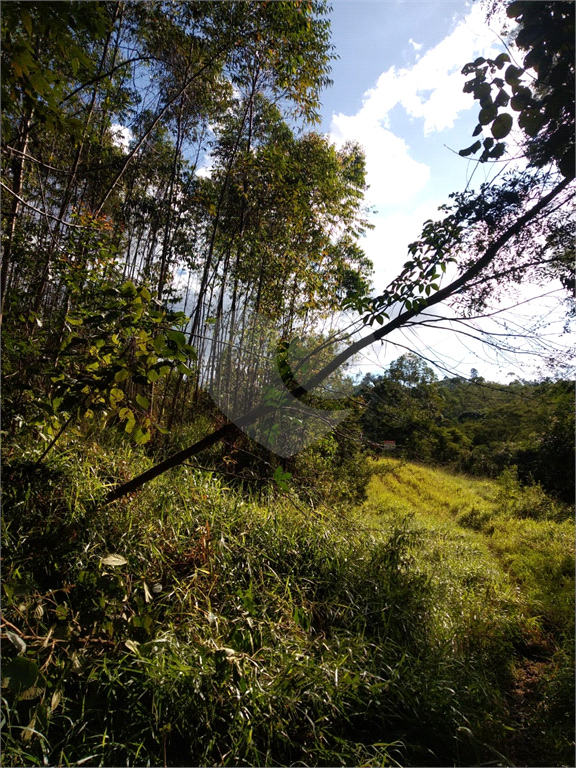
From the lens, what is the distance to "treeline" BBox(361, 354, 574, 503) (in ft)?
6.48

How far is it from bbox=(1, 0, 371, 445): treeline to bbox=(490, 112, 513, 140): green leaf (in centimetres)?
75

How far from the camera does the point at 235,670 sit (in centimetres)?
147

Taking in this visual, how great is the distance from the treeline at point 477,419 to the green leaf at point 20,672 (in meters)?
1.71

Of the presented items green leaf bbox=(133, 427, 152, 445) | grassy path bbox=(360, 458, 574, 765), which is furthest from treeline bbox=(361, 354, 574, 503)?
green leaf bbox=(133, 427, 152, 445)

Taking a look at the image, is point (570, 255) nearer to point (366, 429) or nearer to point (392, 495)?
point (366, 429)

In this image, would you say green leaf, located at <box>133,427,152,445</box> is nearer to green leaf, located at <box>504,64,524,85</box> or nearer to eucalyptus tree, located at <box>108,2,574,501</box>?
eucalyptus tree, located at <box>108,2,574,501</box>

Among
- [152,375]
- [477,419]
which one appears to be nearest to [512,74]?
[152,375]

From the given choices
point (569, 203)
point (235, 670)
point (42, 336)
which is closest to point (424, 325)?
point (569, 203)

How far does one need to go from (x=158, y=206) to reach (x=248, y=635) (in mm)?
5552

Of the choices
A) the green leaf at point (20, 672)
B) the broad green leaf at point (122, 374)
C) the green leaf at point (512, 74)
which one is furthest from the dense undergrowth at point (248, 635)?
the green leaf at point (512, 74)

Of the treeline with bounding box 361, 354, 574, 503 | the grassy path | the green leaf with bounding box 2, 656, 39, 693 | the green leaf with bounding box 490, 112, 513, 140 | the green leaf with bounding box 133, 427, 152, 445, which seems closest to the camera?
the green leaf with bounding box 2, 656, 39, 693

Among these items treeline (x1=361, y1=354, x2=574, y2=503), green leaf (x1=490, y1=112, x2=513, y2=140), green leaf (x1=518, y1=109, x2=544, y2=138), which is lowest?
treeline (x1=361, y1=354, x2=574, y2=503)

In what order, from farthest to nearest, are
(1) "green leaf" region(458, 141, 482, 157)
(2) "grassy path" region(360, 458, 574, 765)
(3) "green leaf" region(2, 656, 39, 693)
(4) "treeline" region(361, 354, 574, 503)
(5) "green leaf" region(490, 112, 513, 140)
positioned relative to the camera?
(4) "treeline" region(361, 354, 574, 503)
(2) "grassy path" region(360, 458, 574, 765)
(1) "green leaf" region(458, 141, 482, 157)
(5) "green leaf" region(490, 112, 513, 140)
(3) "green leaf" region(2, 656, 39, 693)

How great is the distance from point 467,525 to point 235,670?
3627 millimetres
